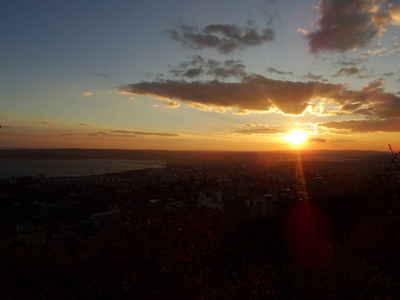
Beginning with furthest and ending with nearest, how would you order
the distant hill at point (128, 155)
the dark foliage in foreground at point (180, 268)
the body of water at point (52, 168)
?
the distant hill at point (128, 155), the body of water at point (52, 168), the dark foliage in foreground at point (180, 268)

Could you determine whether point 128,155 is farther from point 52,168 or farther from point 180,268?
point 180,268

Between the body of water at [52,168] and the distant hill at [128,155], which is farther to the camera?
the distant hill at [128,155]

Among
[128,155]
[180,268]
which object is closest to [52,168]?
[128,155]

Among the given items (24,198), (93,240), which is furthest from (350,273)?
(24,198)

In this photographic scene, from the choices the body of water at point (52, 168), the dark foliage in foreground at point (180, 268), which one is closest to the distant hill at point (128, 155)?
the body of water at point (52, 168)

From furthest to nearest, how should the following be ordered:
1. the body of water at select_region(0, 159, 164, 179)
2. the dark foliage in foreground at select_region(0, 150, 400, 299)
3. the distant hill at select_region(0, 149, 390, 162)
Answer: the distant hill at select_region(0, 149, 390, 162), the body of water at select_region(0, 159, 164, 179), the dark foliage in foreground at select_region(0, 150, 400, 299)

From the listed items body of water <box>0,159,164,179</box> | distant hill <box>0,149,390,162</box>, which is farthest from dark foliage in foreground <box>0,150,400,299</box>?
distant hill <box>0,149,390,162</box>

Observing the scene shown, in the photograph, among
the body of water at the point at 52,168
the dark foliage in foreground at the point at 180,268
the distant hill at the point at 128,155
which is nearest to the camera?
the dark foliage in foreground at the point at 180,268

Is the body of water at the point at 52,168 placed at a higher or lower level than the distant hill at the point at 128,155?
lower

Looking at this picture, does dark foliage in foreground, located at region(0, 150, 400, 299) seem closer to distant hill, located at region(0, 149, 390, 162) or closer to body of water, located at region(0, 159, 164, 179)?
body of water, located at region(0, 159, 164, 179)

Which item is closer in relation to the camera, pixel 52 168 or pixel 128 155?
pixel 52 168

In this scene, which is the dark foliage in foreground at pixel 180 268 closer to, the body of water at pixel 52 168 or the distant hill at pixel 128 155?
the body of water at pixel 52 168

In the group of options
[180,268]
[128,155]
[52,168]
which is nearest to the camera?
[180,268]
